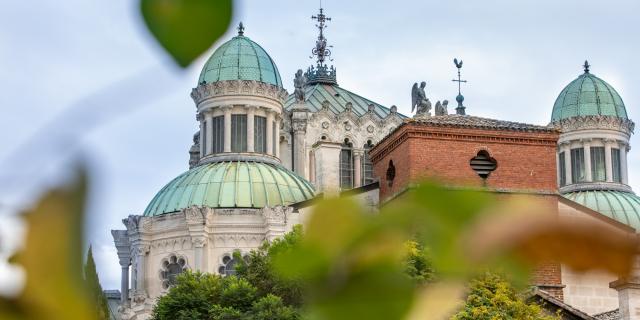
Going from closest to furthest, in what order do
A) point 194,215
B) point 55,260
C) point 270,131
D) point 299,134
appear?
1. point 55,260
2. point 194,215
3. point 270,131
4. point 299,134

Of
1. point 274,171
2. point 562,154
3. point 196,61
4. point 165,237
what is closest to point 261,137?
point 274,171

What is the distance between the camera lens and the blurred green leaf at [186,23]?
4.05 feet

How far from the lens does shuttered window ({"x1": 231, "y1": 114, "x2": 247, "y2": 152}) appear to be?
179 feet

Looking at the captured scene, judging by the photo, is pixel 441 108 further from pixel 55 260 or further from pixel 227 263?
pixel 55 260

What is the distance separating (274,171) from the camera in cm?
5309

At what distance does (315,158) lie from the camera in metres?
53.8

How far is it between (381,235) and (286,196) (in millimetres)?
50165

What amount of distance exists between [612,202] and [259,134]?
16116mm

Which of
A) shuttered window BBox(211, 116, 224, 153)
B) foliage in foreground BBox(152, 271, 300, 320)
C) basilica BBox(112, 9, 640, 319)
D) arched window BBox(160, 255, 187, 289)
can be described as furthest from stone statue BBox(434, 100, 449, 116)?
foliage in foreground BBox(152, 271, 300, 320)

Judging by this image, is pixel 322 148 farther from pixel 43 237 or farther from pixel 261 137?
pixel 43 237

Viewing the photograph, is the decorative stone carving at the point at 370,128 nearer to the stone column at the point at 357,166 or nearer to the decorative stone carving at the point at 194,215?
the stone column at the point at 357,166

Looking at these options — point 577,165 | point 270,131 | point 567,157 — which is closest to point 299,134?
point 270,131

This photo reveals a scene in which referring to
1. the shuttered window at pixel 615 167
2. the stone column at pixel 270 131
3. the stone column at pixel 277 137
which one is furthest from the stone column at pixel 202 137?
the shuttered window at pixel 615 167

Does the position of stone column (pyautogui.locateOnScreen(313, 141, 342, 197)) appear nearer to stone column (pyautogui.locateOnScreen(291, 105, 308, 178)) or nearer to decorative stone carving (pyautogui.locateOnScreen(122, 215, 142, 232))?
decorative stone carving (pyautogui.locateOnScreen(122, 215, 142, 232))
